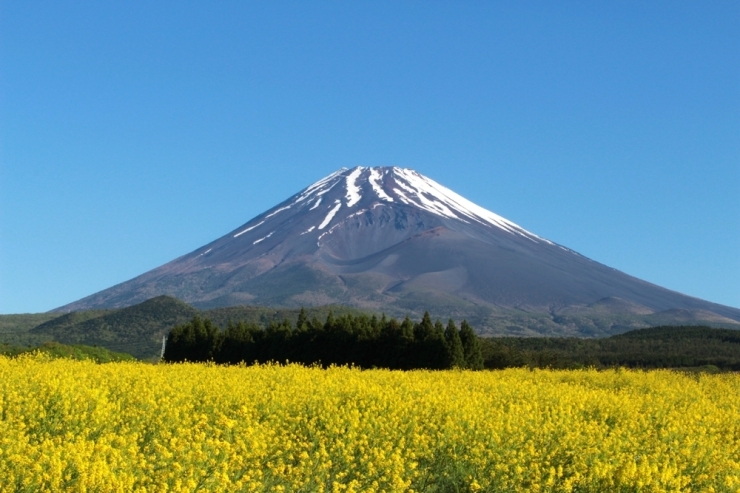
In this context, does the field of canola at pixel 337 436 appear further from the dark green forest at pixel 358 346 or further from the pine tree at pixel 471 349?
the pine tree at pixel 471 349

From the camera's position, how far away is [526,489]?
1345cm

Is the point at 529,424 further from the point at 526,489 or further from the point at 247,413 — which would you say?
the point at 247,413

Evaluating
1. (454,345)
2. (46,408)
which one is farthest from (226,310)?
(46,408)

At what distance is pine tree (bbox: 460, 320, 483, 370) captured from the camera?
2080 inches

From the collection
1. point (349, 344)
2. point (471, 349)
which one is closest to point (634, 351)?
point (471, 349)

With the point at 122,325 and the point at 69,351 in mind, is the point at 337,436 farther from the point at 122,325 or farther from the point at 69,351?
the point at 122,325

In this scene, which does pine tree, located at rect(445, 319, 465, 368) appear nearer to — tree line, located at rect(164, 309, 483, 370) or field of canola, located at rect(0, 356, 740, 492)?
tree line, located at rect(164, 309, 483, 370)

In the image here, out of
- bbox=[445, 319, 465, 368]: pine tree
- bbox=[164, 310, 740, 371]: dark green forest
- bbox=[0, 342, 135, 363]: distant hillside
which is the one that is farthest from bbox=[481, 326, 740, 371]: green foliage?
bbox=[0, 342, 135, 363]: distant hillside

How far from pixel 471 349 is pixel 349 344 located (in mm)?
7282

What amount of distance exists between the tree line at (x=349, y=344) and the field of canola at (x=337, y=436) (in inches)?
1081

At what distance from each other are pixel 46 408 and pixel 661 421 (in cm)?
1275

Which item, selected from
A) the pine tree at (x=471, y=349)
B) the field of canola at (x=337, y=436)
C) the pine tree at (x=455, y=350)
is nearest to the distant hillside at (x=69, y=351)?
the pine tree at (x=455, y=350)

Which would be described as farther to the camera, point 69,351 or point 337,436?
point 69,351

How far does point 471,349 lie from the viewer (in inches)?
2119
